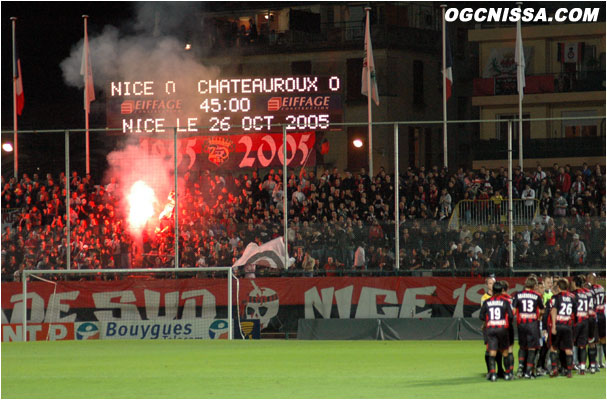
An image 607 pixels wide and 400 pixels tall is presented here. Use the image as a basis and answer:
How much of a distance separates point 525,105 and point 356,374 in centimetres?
3968

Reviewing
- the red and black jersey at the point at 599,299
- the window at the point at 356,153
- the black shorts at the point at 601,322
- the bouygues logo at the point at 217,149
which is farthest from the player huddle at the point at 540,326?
the window at the point at 356,153

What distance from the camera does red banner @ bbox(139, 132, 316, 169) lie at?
35281 millimetres

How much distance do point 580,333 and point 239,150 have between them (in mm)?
25257

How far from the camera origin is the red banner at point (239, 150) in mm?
35281

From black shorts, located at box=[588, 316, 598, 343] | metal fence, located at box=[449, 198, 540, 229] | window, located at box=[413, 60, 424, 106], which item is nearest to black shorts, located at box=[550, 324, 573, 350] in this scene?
black shorts, located at box=[588, 316, 598, 343]

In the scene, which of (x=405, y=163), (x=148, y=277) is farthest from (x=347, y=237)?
(x=405, y=163)

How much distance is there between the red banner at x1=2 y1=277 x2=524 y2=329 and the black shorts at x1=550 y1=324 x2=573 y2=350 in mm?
11226

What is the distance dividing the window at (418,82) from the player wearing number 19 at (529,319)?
4321 cm

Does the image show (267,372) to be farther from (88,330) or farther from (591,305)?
(88,330)

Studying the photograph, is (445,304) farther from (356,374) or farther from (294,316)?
(356,374)

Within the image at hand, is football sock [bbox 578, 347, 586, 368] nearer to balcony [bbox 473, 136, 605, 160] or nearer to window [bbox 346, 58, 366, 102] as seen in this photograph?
balcony [bbox 473, 136, 605, 160]

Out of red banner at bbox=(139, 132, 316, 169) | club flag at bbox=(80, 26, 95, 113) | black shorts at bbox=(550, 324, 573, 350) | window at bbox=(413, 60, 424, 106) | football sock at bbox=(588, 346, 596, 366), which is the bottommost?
football sock at bbox=(588, 346, 596, 366)

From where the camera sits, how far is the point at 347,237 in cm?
2939

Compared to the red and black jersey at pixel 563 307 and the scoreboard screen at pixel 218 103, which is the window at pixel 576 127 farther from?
the red and black jersey at pixel 563 307
